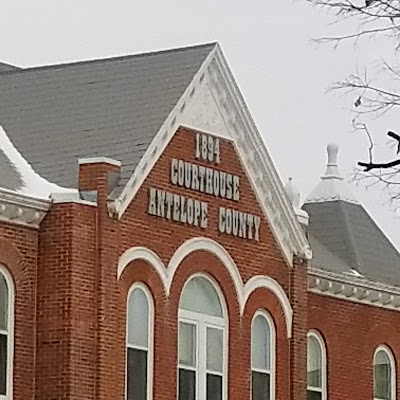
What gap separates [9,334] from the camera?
87.2ft

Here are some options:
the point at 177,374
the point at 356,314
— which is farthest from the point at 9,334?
the point at 356,314

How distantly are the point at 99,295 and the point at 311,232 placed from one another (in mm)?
11056

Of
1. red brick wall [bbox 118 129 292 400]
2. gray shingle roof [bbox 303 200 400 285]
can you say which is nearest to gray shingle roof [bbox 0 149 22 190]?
red brick wall [bbox 118 129 292 400]

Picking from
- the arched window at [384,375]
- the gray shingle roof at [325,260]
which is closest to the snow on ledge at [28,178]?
the gray shingle roof at [325,260]

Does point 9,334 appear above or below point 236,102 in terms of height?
below

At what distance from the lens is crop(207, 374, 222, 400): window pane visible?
2952 centimetres

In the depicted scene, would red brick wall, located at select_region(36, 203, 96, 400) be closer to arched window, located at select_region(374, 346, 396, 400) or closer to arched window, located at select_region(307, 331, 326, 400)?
arched window, located at select_region(307, 331, 326, 400)

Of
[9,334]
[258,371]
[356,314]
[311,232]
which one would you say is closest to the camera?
[9,334]

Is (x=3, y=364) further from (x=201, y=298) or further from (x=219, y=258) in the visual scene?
(x=219, y=258)

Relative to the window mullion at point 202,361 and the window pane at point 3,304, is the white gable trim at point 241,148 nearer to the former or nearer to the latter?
the window pane at point 3,304

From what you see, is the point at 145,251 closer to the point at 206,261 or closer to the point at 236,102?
the point at 206,261

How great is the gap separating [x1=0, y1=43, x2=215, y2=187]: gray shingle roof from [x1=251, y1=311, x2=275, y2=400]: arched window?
13.5 feet

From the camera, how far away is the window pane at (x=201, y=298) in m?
29.2

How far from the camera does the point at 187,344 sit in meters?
29.2
